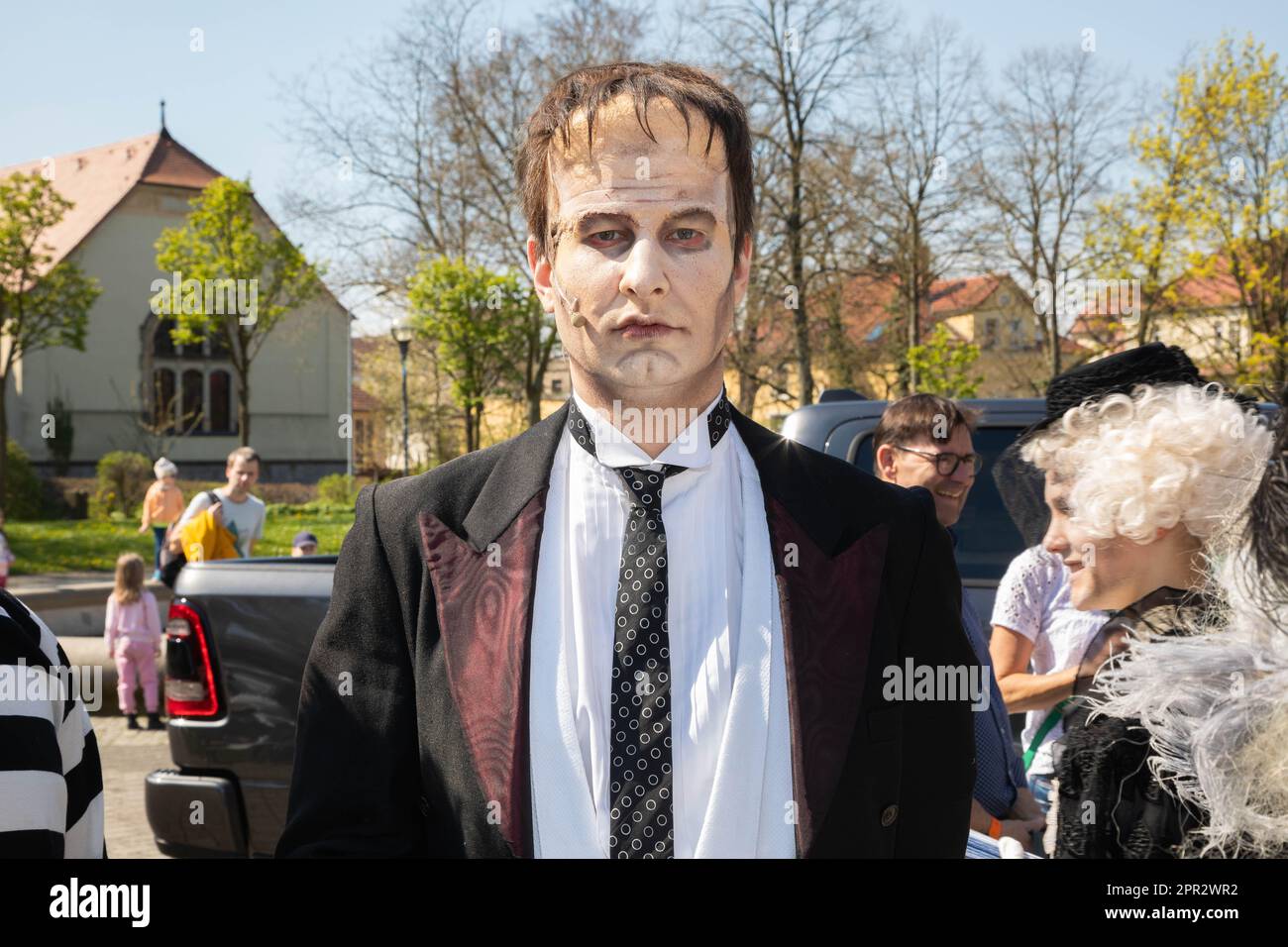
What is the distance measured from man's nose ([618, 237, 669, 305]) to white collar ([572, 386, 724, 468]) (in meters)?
0.19

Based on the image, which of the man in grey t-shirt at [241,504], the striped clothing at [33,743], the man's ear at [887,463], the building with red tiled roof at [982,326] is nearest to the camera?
the striped clothing at [33,743]

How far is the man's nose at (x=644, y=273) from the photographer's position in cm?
186

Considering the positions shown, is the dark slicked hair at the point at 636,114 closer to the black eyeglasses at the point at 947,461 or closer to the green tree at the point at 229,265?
the black eyeglasses at the point at 947,461

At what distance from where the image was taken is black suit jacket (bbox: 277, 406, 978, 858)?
5.88 ft

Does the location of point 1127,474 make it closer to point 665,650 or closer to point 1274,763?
point 1274,763

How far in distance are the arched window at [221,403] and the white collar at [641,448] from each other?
1792 inches

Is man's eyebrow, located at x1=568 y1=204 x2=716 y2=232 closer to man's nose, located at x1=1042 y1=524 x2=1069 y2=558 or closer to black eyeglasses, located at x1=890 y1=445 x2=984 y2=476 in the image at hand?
man's nose, located at x1=1042 y1=524 x2=1069 y2=558

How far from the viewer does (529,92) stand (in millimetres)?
29125

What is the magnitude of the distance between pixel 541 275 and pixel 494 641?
617 mm

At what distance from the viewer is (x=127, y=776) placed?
25.8 feet

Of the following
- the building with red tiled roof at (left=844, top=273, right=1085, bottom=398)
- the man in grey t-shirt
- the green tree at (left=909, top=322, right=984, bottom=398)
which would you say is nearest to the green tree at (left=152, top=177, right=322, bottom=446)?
the building with red tiled roof at (left=844, top=273, right=1085, bottom=398)

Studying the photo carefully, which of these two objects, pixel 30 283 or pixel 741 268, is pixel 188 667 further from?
pixel 30 283

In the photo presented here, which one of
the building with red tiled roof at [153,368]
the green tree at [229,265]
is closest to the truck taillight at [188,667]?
the green tree at [229,265]

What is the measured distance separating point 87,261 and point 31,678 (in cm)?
4521
